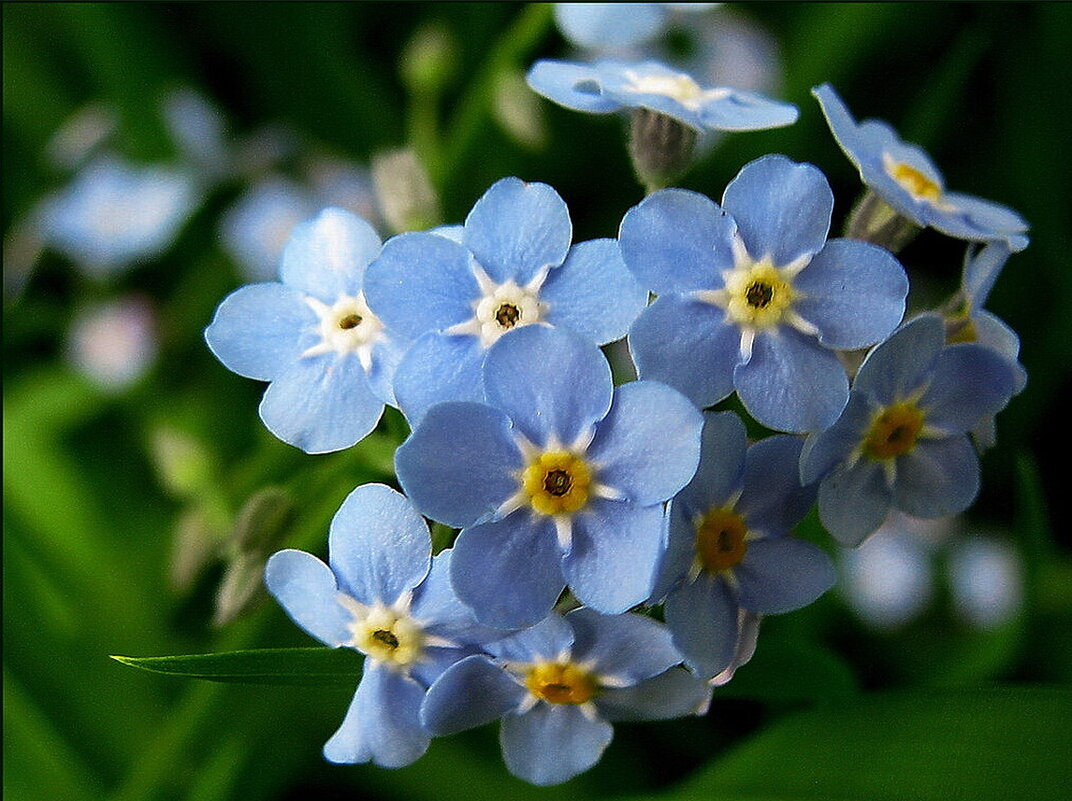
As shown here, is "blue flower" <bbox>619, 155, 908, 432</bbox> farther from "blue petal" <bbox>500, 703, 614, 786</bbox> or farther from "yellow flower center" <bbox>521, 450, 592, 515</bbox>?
"blue petal" <bbox>500, 703, 614, 786</bbox>

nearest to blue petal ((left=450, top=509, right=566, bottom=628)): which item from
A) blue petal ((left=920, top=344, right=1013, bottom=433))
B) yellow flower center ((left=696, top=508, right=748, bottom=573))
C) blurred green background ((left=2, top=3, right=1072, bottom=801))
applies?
yellow flower center ((left=696, top=508, right=748, bottom=573))

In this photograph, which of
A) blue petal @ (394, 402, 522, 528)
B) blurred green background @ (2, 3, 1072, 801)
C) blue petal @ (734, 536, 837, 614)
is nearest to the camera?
blue petal @ (394, 402, 522, 528)

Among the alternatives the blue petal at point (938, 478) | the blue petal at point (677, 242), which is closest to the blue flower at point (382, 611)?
the blue petal at point (677, 242)

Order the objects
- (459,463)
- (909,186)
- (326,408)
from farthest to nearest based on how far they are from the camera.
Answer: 1. (909,186)
2. (326,408)
3. (459,463)

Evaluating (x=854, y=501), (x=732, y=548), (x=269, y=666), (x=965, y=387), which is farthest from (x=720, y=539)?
(x=269, y=666)

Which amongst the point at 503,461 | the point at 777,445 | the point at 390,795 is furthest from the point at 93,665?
the point at 777,445

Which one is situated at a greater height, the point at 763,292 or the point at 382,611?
the point at 763,292

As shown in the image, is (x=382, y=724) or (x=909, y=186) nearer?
(x=382, y=724)

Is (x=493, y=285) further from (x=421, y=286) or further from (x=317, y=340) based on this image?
(x=317, y=340)
